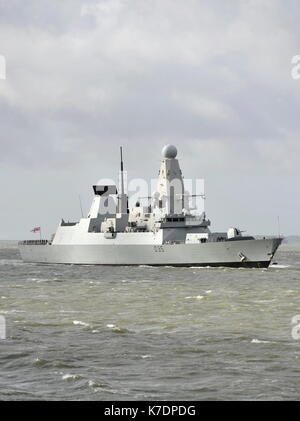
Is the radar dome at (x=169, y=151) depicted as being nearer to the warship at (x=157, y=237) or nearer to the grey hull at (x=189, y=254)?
the warship at (x=157, y=237)

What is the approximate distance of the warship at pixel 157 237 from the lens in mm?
49938

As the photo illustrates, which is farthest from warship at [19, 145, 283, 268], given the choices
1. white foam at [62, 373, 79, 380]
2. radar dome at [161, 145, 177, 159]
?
white foam at [62, 373, 79, 380]

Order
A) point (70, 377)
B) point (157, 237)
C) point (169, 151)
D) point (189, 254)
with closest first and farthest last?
point (70, 377) → point (189, 254) → point (157, 237) → point (169, 151)

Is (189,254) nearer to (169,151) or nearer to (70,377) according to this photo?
(169,151)

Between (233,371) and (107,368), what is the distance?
2700 millimetres

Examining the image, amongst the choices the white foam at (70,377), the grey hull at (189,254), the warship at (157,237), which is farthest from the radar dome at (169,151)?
the white foam at (70,377)

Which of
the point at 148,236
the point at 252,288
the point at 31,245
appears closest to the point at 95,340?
the point at 252,288

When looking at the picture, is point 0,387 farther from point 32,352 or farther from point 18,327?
point 18,327

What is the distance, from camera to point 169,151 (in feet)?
197

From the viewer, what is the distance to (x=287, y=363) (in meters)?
14.1

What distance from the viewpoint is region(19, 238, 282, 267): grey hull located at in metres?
49.5

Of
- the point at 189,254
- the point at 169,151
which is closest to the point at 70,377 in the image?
the point at 189,254

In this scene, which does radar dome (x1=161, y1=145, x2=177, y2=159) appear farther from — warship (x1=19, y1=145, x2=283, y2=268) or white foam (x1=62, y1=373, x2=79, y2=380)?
white foam (x1=62, y1=373, x2=79, y2=380)

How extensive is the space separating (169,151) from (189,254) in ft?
43.7
